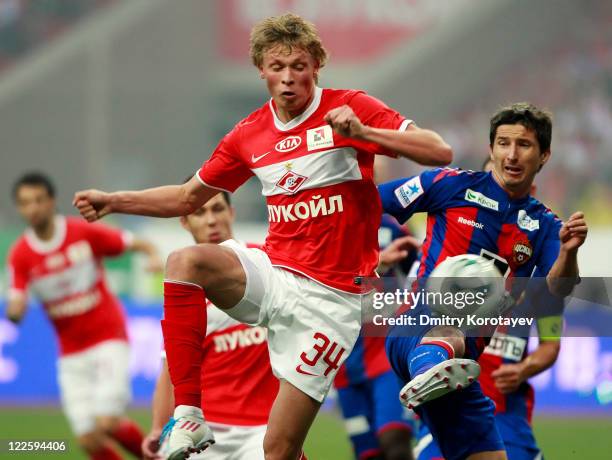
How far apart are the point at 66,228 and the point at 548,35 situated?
14301mm

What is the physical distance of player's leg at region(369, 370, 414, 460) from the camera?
22.4 ft

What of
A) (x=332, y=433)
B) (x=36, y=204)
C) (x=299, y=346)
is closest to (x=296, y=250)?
(x=299, y=346)

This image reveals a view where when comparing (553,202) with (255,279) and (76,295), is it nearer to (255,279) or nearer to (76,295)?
(76,295)

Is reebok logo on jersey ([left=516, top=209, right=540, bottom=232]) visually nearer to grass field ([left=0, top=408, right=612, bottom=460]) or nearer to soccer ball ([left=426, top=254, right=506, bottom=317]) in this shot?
soccer ball ([left=426, top=254, right=506, bottom=317])

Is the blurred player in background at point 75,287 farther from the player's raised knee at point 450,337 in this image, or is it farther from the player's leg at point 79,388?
the player's raised knee at point 450,337

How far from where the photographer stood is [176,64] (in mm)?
21391

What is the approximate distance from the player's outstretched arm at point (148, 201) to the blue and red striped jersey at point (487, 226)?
1.11 m

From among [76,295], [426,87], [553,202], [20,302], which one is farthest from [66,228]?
[426,87]

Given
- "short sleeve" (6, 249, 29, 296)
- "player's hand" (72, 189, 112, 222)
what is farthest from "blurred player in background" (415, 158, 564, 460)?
"short sleeve" (6, 249, 29, 296)

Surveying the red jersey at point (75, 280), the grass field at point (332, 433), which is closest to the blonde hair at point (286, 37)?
the grass field at point (332, 433)

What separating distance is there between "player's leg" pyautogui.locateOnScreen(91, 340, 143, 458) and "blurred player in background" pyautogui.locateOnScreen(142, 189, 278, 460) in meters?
2.44

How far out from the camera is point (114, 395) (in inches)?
345

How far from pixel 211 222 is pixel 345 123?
183 cm

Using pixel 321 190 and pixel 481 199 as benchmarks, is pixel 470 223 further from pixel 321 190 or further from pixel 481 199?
pixel 321 190
